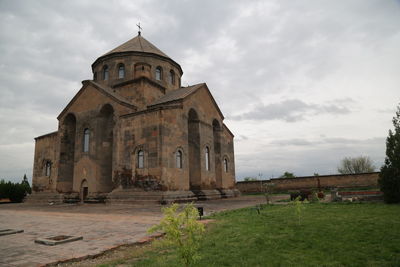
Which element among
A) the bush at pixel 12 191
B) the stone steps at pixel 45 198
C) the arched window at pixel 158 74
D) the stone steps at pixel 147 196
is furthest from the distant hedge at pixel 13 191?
the arched window at pixel 158 74

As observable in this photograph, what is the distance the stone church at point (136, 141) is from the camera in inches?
706

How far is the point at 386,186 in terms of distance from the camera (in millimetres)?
12234

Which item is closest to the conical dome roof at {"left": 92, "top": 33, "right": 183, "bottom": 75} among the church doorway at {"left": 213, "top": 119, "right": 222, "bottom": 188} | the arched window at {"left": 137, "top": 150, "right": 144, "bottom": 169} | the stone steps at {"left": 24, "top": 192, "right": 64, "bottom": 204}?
the church doorway at {"left": 213, "top": 119, "right": 222, "bottom": 188}

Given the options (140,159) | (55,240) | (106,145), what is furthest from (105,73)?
(55,240)

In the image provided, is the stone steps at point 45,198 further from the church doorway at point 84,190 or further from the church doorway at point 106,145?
the church doorway at point 106,145

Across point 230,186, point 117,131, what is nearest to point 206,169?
point 230,186

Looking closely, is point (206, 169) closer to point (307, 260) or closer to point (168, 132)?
point (168, 132)

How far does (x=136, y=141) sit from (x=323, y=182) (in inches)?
660

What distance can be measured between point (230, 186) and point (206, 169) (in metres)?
4.52

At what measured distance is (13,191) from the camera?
25344 millimetres

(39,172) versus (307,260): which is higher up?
(39,172)

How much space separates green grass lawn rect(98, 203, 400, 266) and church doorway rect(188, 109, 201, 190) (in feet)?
42.7

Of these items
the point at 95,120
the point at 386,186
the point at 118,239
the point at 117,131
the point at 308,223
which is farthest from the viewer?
the point at 95,120

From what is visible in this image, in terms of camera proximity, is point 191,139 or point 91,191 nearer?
point 91,191
